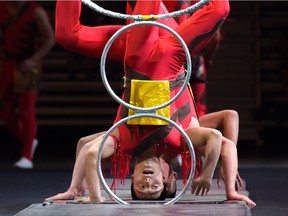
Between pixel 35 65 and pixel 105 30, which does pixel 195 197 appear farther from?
pixel 35 65

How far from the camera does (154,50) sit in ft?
16.7

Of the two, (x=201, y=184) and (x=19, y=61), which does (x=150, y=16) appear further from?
(x=19, y=61)

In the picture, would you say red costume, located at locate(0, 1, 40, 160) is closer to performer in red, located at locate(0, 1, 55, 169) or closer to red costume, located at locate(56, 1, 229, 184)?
performer in red, located at locate(0, 1, 55, 169)

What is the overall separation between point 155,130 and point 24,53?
Result: 3.40m

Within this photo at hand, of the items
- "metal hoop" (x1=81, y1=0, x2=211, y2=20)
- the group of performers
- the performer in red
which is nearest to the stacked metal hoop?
"metal hoop" (x1=81, y1=0, x2=211, y2=20)

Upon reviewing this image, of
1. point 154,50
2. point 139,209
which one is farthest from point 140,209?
point 154,50

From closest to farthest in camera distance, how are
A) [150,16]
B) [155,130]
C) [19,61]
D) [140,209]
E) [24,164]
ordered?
[140,209]
[150,16]
[155,130]
[19,61]
[24,164]

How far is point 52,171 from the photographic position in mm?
8133

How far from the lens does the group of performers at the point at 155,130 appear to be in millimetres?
4992

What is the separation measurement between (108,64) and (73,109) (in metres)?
0.84

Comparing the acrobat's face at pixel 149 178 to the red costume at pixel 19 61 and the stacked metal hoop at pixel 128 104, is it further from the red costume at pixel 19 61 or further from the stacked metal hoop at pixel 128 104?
the red costume at pixel 19 61

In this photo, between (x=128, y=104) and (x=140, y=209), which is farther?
(x=128, y=104)

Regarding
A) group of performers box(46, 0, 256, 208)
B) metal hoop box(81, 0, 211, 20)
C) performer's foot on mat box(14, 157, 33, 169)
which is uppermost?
metal hoop box(81, 0, 211, 20)

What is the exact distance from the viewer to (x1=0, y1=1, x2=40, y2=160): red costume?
8211 millimetres
